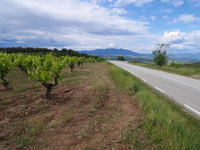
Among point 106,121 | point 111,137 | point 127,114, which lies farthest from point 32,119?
point 127,114

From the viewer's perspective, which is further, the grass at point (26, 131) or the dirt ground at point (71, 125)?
the grass at point (26, 131)

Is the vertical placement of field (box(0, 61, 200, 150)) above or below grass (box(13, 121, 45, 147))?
above

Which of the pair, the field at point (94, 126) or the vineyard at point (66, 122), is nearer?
the field at point (94, 126)

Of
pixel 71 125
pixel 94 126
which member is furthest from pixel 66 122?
pixel 94 126

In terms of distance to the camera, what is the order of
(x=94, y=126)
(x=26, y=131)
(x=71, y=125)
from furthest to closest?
(x=71, y=125) < (x=94, y=126) < (x=26, y=131)

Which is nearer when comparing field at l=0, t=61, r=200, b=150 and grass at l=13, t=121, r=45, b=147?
field at l=0, t=61, r=200, b=150

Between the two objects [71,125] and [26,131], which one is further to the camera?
[71,125]

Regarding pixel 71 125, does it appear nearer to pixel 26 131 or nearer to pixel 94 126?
pixel 94 126

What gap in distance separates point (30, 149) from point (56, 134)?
0.78 metres

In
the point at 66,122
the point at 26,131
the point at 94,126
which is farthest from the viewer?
the point at 66,122

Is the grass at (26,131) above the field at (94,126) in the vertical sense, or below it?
below

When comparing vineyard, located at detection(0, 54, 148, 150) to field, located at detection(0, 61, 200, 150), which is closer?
field, located at detection(0, 61, 200, 150)

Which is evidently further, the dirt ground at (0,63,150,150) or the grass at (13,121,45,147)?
the grass at (13,121,45,147)

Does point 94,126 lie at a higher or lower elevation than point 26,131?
higher
